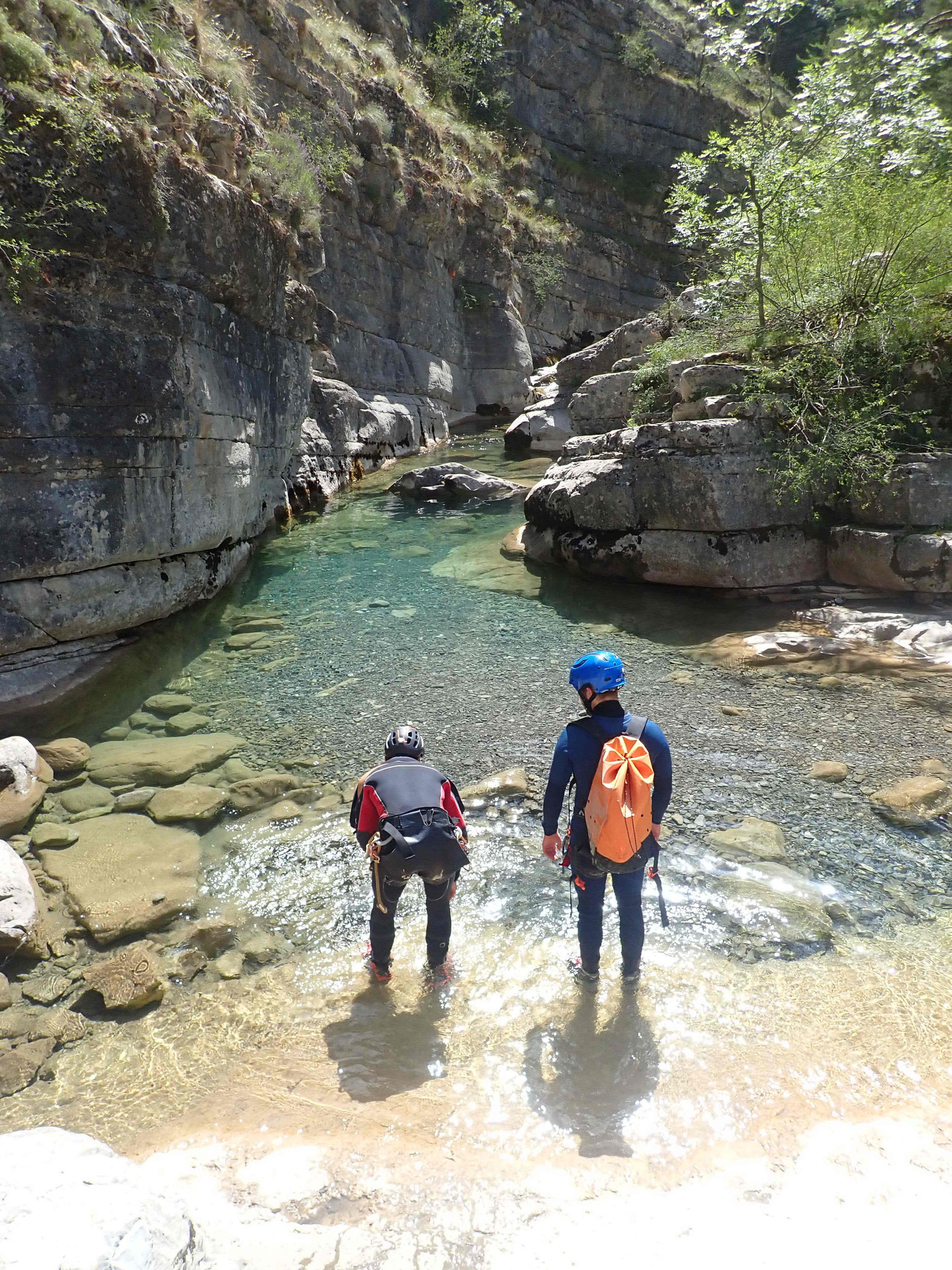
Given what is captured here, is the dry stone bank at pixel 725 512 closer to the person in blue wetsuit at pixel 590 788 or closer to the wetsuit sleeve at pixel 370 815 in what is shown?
the person in blue wetsuit at pixel 590 788

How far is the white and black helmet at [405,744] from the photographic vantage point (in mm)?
4367

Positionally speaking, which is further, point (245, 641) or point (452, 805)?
point (245, 641)

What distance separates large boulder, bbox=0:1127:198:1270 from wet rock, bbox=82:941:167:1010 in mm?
1700

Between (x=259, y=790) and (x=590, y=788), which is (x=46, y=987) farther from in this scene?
(x=590, y=788)

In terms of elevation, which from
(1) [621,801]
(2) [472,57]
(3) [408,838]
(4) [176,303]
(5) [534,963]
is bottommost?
(5) [534,963]

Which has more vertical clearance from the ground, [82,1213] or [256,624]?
[256,624]

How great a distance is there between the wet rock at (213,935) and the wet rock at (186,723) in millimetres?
2801

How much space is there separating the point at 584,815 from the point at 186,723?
512cm

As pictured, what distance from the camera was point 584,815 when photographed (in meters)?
3.82

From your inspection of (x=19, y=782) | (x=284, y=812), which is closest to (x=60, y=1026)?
(x=284, y=812)

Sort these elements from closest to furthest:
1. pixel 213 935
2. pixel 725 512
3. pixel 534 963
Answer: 1. pixel 534 963
2. pixel 213 935
3. pixel 725 512

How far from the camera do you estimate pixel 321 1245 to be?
8.71 ft

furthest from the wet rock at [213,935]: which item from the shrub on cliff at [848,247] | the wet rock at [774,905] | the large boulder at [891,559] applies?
the large boulder at [891,559]

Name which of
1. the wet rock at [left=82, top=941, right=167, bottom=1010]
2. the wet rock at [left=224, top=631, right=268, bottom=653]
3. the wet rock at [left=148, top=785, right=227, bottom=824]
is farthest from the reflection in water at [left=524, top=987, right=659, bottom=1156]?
the wet rock at [left=224, top=631, right=268, bottom=653]
